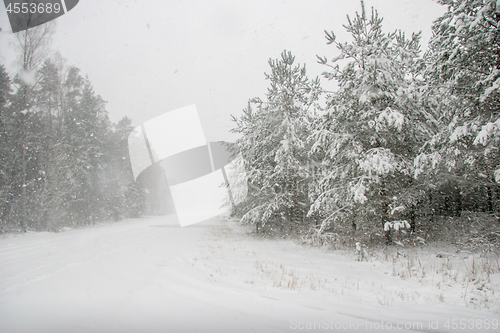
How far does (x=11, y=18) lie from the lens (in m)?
14.7

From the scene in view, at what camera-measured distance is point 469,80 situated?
7613 millimetres

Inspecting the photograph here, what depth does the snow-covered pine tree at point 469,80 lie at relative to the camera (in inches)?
270

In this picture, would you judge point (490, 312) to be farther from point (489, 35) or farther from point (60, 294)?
point (60, 294)

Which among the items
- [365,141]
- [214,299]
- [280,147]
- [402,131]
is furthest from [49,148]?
[402,131]

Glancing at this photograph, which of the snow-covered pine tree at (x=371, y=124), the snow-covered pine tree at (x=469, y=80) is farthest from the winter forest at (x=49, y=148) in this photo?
the snow-covered pine tree at (x=469, y=80)

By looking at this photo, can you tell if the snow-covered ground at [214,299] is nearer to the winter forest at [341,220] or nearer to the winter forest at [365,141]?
the winter forest at [341,220]

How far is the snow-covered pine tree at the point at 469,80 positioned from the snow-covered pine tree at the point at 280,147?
5876 millimetres

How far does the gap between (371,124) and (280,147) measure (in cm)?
560

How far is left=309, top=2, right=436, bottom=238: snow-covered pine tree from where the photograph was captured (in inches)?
336

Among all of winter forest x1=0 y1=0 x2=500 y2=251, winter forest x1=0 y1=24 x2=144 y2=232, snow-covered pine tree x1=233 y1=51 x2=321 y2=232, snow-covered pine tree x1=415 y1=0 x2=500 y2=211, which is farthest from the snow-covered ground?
winter forest x1=0 y1=24 x2=144 y2=232

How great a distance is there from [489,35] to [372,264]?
8.07m

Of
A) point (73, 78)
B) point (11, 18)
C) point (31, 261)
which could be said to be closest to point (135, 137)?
point (73, 78)

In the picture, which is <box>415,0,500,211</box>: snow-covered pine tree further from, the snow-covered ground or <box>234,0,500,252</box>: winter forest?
the snow-covered ground

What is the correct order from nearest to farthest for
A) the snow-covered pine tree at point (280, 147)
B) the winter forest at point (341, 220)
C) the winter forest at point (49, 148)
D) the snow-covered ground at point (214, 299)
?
the snow-covered ground at point (214, 299) → the winter forest at point (341, 220) → the snow-covered pine tree at point (280, 147) → the winter forest at point (49, 148)
